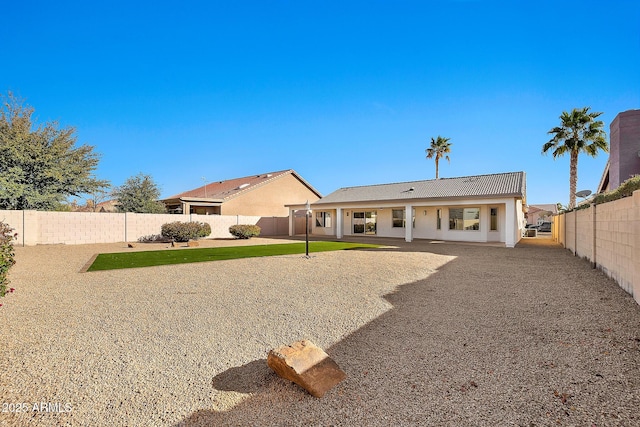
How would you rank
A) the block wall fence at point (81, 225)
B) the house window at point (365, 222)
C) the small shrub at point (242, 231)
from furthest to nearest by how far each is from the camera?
the house window at point (365, 222)
the small shrub at point (242, 231)
the block wall fence at point (81, 225)

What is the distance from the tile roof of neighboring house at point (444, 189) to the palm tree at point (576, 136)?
492 cm

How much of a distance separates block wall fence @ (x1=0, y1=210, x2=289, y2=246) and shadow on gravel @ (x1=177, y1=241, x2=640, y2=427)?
19397mm

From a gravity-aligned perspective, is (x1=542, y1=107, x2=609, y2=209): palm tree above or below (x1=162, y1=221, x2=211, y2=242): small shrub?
above

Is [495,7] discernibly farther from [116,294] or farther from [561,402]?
[116,294]

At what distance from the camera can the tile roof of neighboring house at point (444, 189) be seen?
742 inches

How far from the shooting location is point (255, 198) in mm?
30656

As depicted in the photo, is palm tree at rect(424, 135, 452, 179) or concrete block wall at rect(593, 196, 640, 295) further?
palm tree at rect(424, 135, 452, 179)

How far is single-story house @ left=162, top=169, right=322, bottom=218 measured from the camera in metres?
28.8

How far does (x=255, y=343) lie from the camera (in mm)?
4199

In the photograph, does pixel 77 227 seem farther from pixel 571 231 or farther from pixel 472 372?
pixel 571 231

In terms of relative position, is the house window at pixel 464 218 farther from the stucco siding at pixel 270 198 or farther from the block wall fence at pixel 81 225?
the block wall fence at pixel 81 225

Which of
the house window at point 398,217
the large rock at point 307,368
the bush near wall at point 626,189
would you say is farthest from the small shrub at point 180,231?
the bush near wall at point 626,189

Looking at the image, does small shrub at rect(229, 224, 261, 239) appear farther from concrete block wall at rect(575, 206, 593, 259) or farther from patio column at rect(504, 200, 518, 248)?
concrete block wall at rect(575, 206, 593, 259)

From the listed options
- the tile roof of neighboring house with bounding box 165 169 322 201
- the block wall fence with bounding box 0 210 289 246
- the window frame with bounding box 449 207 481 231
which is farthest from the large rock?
the tile roof of neighboring house with bounding box 165 169 322 201
